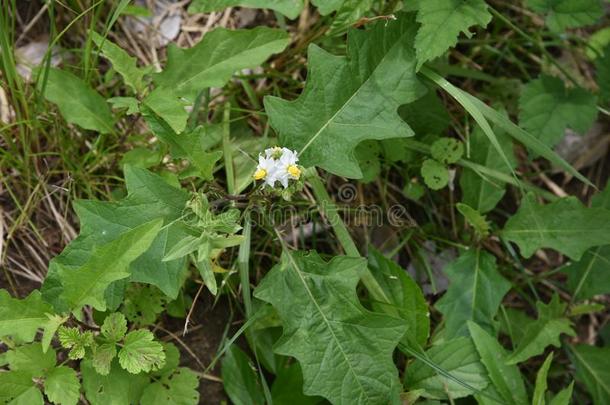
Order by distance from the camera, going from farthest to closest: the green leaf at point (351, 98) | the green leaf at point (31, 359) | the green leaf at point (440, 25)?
the green leaf at point (351, 98) → the green leaf at point (440, 25) → the green leaf at point (31, 359)

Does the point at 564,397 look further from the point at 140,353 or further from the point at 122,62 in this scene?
the point at 122,62

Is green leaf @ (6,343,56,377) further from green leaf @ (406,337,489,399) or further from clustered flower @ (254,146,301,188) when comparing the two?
green leaf @ (406,337,489,399)

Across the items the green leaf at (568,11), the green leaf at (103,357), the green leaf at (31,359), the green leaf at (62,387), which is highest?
the green leaf at (568,11)

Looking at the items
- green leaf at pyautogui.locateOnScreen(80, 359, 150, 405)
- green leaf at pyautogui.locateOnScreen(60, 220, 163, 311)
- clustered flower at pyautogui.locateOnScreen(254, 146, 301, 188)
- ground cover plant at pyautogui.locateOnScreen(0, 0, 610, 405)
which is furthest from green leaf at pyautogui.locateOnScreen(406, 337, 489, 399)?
green leaf at pyautogui.locateOnScreen(60, 220, 163, 311)

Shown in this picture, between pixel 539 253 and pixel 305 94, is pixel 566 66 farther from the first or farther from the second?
pixel 305 94

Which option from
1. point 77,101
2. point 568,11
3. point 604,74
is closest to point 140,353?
point 77,101

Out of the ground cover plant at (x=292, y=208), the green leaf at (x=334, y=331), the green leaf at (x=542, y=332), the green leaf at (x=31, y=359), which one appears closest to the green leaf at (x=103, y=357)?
the ground cover plant at (x=292, y=208)

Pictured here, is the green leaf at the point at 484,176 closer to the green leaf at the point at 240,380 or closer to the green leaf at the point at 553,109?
the green leaf at the point at 553,109

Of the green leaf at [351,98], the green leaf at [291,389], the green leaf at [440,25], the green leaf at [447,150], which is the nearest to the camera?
the green leaf at [440,25]
